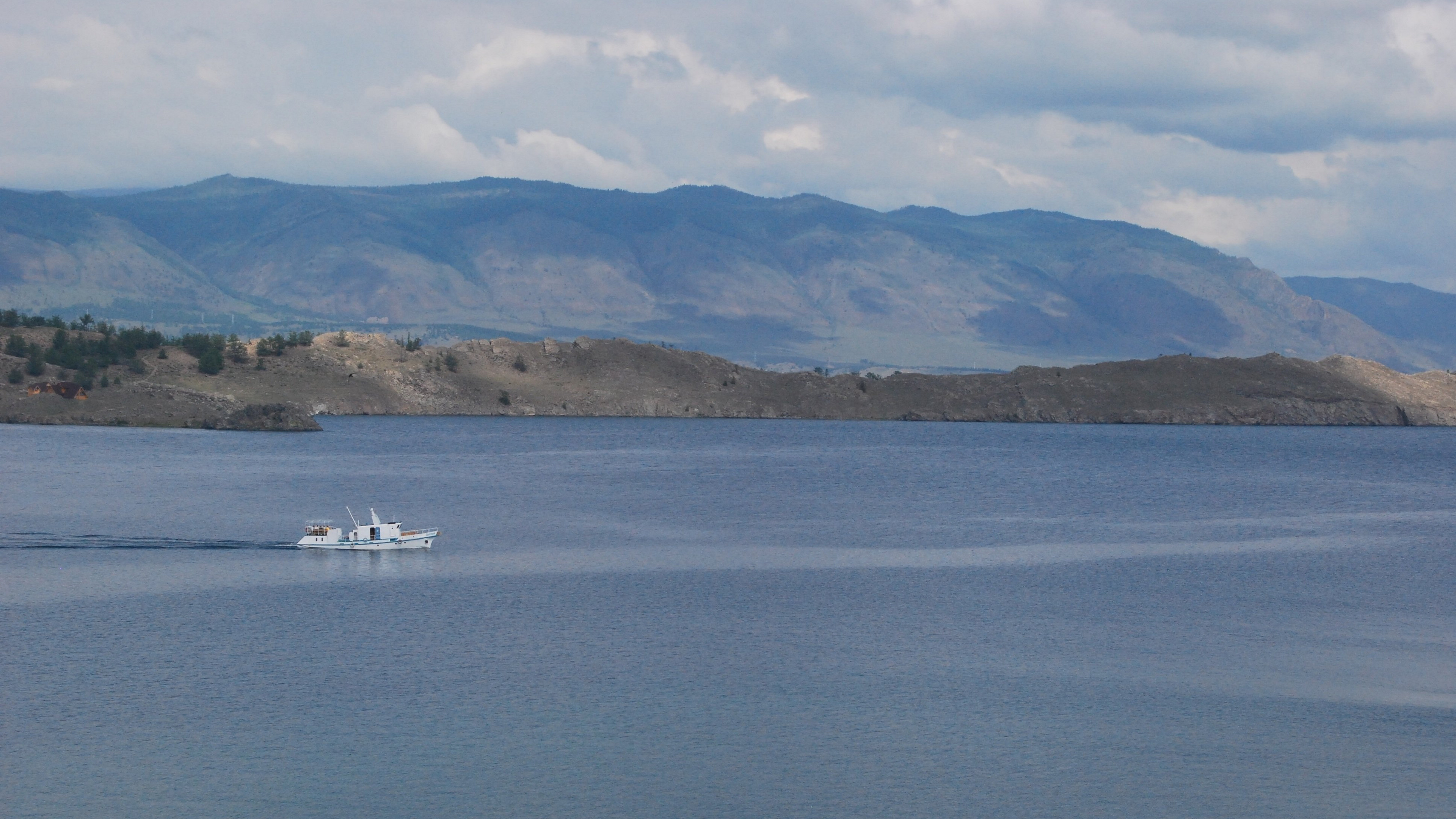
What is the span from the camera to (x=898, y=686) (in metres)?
48.0

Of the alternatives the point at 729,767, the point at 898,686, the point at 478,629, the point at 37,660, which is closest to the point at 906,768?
the point at 729,767

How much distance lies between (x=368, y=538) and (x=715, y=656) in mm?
31428

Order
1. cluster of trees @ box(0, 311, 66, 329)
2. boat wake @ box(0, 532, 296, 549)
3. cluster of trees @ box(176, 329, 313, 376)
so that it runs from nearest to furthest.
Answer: boat wake @ box(0, 532, 296, 549)
cluster of trees @ box(0, 311, 66, 329)
cluster of trees @ box(176, 329, 313, 376)

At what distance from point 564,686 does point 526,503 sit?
172ft

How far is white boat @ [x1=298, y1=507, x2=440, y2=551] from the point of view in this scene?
7662cm

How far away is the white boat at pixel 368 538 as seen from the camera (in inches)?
3017

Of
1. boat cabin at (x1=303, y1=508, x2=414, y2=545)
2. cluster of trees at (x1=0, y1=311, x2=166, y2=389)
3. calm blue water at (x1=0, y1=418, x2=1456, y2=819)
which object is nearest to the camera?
calm blue water at (x1=0, y1=418, x2=1456, y2=819)

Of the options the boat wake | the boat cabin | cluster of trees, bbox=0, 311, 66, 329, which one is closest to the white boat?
the boat cabin

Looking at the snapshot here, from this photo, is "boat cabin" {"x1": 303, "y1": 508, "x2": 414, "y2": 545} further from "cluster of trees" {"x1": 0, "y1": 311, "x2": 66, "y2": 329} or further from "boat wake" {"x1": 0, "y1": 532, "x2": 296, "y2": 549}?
"cluster of trees" {"x1": 0, "y1": 311, "x2": 66, "y2": 329}

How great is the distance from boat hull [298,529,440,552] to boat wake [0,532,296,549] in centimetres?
111

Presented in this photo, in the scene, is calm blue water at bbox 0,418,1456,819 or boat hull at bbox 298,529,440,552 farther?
boat hull at bbox 298,529,440,552

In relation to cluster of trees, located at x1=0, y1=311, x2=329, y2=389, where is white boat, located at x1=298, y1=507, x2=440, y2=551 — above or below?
below

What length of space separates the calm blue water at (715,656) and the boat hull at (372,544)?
1450 mm

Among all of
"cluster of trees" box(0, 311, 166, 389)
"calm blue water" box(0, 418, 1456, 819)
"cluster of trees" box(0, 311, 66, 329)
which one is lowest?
"calm blue water" box(0, 418, 1456, 819)
